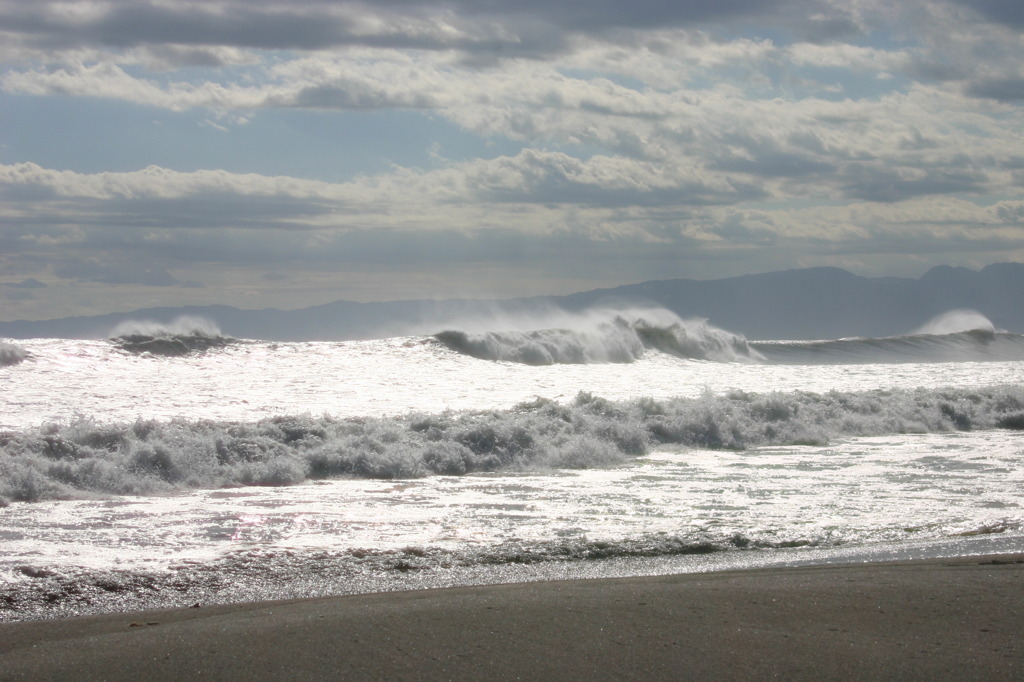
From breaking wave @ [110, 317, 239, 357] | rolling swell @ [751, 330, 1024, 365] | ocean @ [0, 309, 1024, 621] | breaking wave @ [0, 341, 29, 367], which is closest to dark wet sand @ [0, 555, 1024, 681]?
ocean @ [0, 309, 1024, 621]

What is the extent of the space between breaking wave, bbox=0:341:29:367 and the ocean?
0.22 ft

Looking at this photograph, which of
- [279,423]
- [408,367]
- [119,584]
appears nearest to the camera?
[119,584]

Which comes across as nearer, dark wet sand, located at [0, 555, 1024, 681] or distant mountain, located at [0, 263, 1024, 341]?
dark wet sand, located at [0, 555, 1024, 681]

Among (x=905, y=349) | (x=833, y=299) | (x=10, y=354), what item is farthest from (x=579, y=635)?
(x=833, y=299)

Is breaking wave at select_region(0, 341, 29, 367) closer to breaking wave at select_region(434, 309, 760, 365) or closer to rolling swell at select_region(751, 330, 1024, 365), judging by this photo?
breaking wave at select_region(434, 309, 760, 365)

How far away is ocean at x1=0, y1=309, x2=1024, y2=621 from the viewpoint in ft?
20.4

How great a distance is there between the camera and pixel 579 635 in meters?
4.36

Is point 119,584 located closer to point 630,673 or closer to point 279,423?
point 630,673

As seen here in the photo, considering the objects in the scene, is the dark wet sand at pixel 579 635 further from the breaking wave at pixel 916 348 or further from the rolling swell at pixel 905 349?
the breaking wave at pixel 916 348

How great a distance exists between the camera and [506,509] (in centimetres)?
829

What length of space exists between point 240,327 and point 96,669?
47.4 metres

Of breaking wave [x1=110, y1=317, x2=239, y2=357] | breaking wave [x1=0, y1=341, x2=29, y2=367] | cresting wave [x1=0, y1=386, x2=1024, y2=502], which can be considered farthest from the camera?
breaking wave [x1=110, y1=317, x2=239, y2=357]

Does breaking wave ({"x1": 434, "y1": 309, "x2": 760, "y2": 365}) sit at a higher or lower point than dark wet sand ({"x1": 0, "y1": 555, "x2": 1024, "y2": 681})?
higher

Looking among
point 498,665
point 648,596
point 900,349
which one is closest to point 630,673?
point 498,665
